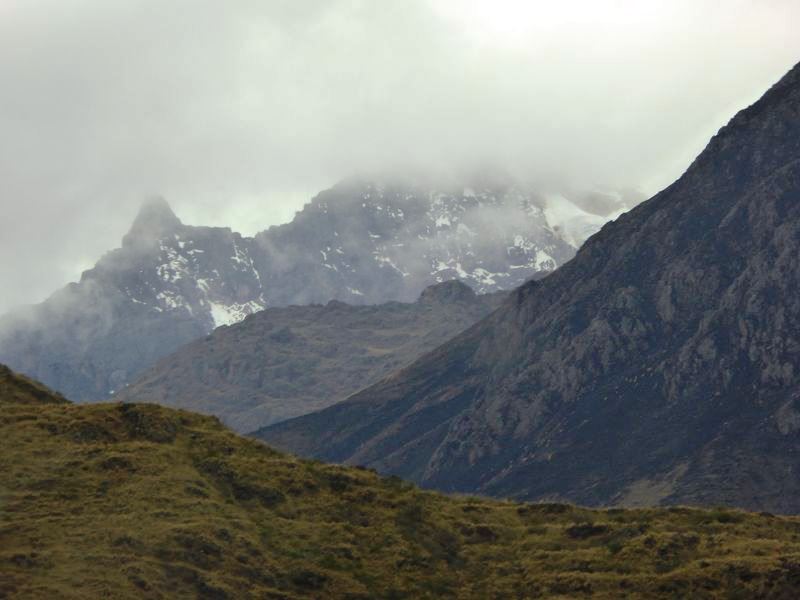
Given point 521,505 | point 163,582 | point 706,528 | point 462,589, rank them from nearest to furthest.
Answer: point 163,582, point 462,589, point 706,528, point 521,505

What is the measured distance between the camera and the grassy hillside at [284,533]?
105625 mm

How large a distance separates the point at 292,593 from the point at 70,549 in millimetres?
17340

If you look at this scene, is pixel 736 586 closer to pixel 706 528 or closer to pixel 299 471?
pixel 706 528

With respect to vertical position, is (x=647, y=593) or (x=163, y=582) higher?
(x=163, y=582)

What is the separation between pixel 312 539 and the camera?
118m

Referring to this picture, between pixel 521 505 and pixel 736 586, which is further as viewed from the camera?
pixel 521 505

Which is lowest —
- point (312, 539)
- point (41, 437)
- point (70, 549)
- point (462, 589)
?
point (462, 589)

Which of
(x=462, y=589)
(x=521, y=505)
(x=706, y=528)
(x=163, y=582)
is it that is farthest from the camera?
A: (x=521, y=505)

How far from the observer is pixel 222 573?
108125 millimetres

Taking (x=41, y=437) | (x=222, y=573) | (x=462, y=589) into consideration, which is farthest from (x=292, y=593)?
(x=41, y=437)

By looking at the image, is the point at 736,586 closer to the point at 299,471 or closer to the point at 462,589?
the point at 462,589

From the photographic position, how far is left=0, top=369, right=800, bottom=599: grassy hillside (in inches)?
4158

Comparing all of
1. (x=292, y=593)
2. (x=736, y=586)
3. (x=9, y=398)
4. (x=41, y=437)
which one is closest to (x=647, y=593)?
(x=736, y=586)

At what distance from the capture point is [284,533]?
388 feet
